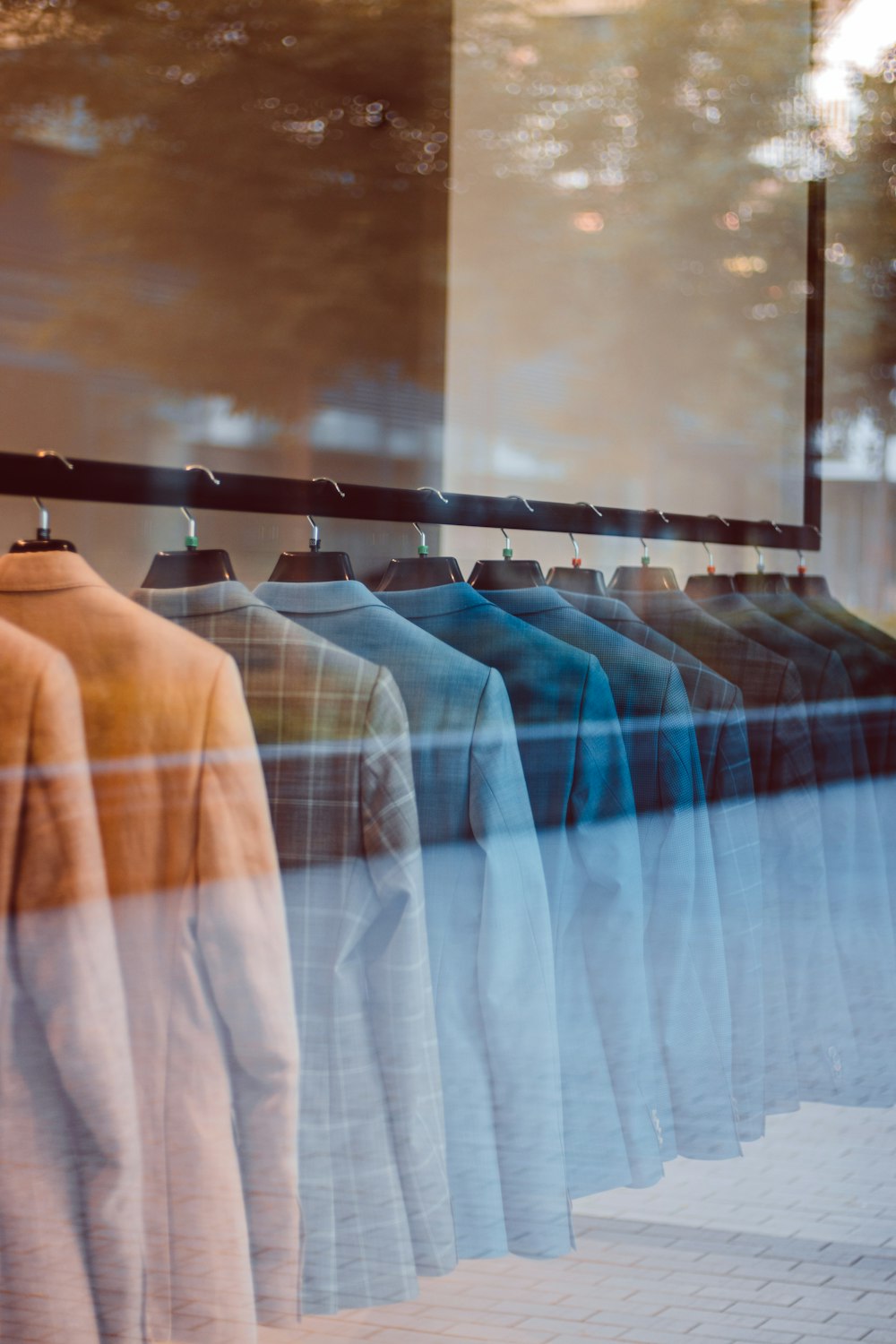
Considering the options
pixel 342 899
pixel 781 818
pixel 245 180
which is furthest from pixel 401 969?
pixel 245 180

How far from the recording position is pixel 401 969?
988 millimetres

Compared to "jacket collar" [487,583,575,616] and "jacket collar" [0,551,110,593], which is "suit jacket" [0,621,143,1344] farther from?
"jacket collar" [487,583,575,616]

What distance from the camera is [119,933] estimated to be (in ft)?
2.85

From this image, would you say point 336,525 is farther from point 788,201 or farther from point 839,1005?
point 839,1005

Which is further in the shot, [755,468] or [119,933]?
[755,468]

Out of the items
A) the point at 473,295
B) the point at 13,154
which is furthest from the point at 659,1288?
the point at 473,295

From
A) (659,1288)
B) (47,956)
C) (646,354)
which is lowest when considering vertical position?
(659,1288)

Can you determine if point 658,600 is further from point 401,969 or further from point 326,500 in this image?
point 401,969

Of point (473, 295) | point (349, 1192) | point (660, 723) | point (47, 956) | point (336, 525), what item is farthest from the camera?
point (473, 295)

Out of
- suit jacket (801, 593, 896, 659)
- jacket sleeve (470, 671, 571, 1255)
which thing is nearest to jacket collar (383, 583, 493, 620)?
jacket sleeve (470, 671, 571, 1255)

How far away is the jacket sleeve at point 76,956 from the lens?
84 centimetres

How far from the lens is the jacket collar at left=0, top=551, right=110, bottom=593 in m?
0.91

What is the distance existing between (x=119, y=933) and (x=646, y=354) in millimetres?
1301

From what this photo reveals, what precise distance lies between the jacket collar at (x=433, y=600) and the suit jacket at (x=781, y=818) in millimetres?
293
